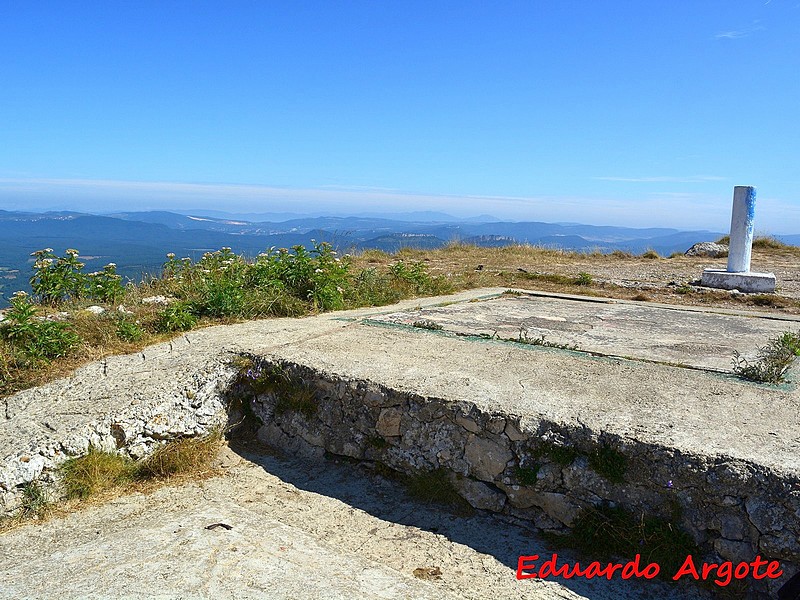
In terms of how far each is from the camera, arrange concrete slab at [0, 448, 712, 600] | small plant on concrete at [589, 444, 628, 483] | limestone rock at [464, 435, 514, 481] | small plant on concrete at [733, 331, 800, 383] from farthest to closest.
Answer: small plant on concrete at [733, 331, 800, 383] → limestone rock at [464, 435, 514, 481] → small plant on concrete at [589, 444, 628, 483] → concrete slab at [0, 448, 712, 600]

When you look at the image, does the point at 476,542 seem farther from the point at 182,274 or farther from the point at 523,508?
the point at 182,274

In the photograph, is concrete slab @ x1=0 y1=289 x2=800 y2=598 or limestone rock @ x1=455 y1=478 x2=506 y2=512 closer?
concrete slab @ x1=0 y1=289 x2=800 y2=598

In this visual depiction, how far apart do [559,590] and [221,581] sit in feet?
4.64

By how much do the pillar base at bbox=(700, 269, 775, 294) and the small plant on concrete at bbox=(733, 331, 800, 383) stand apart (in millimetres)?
6331

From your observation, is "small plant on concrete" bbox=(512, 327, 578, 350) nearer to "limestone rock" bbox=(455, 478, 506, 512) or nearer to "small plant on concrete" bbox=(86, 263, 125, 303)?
"limestone rock" bbox=(455, 478, 506, 512)

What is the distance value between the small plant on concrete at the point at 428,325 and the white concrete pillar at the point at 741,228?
25.9ft

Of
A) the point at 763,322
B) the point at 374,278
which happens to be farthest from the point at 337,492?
the point at 763,322

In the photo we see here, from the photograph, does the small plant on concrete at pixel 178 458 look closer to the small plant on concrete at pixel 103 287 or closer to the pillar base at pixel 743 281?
the small plant on concrete at pixel 103 287

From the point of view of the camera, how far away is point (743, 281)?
33.9ft

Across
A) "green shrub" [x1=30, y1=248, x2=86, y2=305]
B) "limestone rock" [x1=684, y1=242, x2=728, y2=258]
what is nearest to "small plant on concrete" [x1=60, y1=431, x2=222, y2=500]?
"green shrub" [x1=30, y1=248, x2=86, y2=305]

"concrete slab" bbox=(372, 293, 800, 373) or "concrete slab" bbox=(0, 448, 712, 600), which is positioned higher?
"concrete slab" bbox=(372, 293, 800, 373)

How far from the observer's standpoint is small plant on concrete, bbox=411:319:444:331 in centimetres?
534

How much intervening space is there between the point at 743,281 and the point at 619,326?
19.2 feet

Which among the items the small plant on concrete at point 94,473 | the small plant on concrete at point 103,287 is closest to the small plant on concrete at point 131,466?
the small plant on concrete at point 94,473
